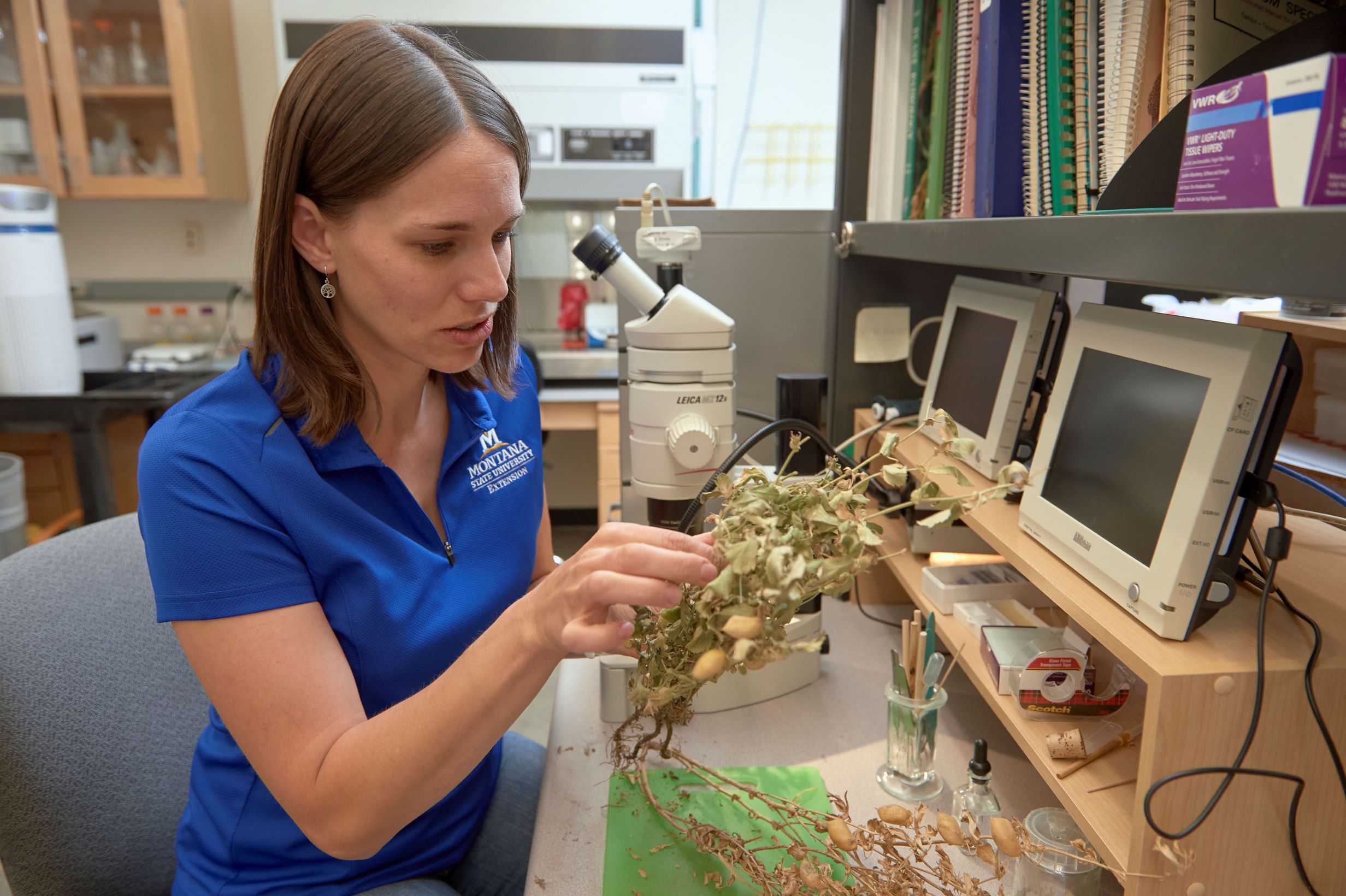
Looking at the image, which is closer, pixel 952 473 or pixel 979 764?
pixel 952 473

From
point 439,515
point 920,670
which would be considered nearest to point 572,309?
point 439,515

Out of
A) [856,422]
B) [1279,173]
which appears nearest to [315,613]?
[1279,173]

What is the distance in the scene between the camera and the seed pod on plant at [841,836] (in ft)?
2.47

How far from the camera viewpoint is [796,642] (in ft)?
2.12

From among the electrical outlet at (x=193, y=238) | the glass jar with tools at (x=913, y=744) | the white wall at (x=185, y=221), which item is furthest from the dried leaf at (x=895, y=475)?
the electrical outlet at (x=193, y=238)

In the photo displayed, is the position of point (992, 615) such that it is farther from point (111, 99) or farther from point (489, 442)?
point (111, 99)

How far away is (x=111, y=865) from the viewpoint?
95cm

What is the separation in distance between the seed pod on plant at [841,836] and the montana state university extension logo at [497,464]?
0.58m

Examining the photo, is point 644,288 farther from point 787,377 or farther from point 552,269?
point 552,269

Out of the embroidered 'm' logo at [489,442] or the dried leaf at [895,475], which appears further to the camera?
the embroidered 'm' logo at [489,442]

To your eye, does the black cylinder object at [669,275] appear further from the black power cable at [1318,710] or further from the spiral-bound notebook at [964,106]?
the black power cable at [1318,710]

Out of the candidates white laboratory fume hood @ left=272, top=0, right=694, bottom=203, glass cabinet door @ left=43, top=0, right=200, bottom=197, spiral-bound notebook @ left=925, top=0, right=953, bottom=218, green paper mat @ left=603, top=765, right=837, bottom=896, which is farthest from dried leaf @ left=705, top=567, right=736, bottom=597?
glass cabinet door @ left=43, top=0, right=200, bottom=197

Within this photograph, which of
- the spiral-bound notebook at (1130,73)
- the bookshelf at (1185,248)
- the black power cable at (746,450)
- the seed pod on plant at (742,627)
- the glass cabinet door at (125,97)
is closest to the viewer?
the bookshelf at (1185,248)

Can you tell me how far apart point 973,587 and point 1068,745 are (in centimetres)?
35
